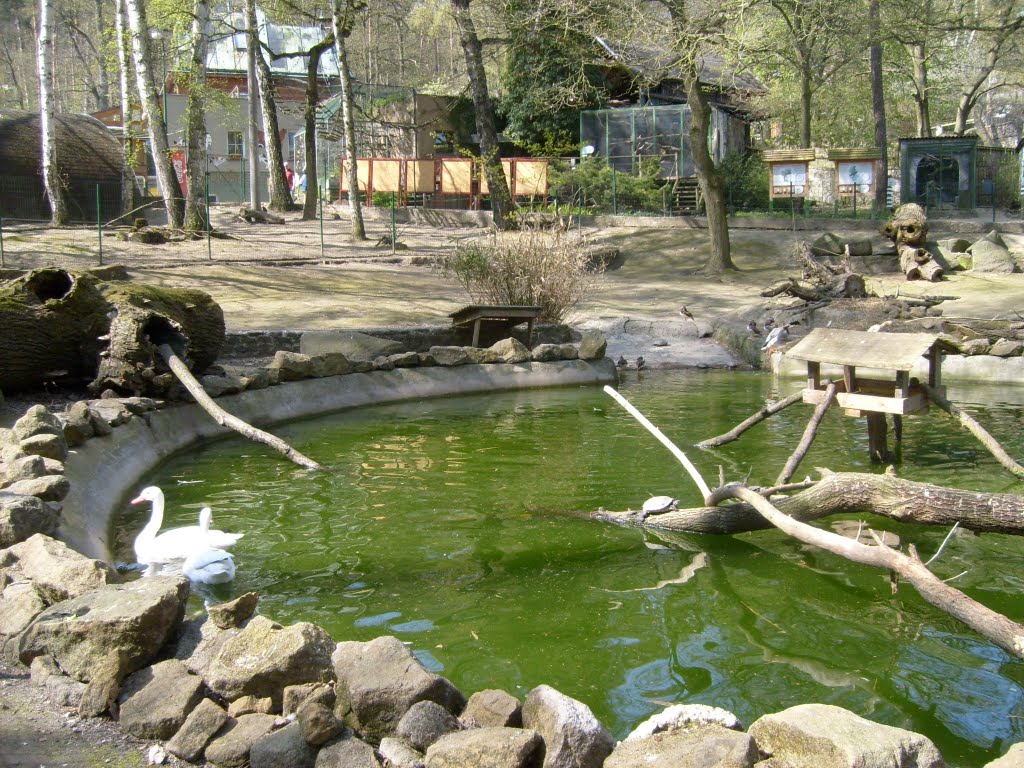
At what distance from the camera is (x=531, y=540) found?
7387 millimetres

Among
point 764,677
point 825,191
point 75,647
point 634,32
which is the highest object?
point 634,32

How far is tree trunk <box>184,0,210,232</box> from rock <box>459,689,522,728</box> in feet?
66.5

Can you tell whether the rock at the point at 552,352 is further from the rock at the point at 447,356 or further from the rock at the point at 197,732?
the rock at the point at 197,732

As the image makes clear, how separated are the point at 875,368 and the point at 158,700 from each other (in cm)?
613

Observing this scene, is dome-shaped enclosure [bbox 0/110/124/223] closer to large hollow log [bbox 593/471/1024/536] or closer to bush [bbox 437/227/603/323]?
bush [bbox 437/227/603/323]

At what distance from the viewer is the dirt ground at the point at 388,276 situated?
18.2 metres

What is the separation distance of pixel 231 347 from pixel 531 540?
311 inches

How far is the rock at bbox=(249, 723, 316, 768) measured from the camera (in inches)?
151

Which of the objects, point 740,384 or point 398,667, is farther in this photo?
point 740,384

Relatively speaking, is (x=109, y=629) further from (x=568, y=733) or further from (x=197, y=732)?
(x=568, y=733)

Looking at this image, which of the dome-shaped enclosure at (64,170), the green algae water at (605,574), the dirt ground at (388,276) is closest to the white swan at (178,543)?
the green algae water at (605,574)

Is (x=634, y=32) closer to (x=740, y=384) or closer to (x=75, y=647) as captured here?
(x=740, y=384)

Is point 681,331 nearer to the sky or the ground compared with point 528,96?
nearer to the ground

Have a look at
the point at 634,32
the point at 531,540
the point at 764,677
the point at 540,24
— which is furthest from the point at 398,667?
the point at 540,24
